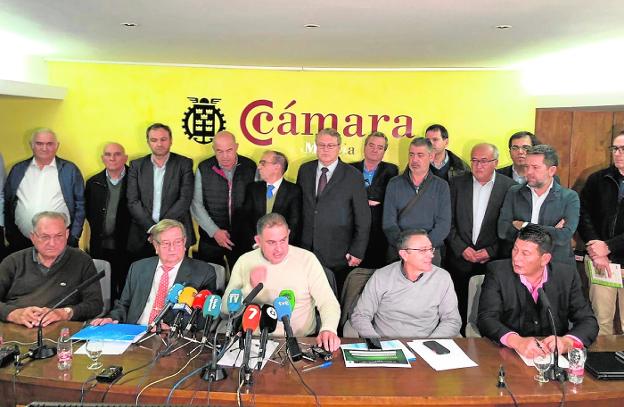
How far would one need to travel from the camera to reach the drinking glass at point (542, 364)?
2.42 metres

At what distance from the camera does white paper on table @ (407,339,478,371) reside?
2.56 metres

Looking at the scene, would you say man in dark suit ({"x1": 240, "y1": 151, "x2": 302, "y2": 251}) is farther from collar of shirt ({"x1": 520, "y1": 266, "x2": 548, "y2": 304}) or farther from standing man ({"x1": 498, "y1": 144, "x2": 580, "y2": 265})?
collar of shirt ({"x1": 520, "y1": 266, "x2": 548, "y2": 304})

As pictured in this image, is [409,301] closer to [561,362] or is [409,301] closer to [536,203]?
[561,362]

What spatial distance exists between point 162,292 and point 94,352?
28.9 inches

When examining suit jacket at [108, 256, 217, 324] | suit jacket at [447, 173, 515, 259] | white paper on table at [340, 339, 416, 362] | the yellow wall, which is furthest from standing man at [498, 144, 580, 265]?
suit jacket at [108, 256, 217, 324]

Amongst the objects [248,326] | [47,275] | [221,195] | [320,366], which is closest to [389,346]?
[320,366]

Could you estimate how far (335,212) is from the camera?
423 cm

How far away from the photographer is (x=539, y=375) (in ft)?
7.98

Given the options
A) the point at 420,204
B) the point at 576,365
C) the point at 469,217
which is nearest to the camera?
the point at 576,365

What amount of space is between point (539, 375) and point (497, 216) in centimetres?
203

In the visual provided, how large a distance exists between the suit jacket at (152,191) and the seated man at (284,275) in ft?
4.84

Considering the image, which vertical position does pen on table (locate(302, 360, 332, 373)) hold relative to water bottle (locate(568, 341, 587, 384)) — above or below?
below

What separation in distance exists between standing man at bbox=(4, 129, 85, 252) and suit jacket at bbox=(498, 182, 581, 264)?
3598 millimetres

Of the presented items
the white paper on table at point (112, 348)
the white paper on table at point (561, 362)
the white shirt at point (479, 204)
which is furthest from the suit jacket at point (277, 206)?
the white paper on table at point (561, 362)
